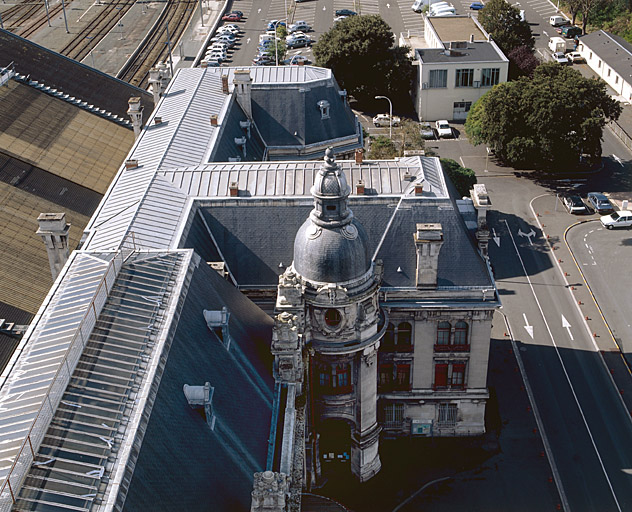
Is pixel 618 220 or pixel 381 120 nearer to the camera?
pixel 618 220

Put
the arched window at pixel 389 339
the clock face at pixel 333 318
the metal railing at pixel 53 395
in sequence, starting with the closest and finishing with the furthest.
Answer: the metal railing at pixel 53 395 < the clock face at pixel 333 318 < the arched window at pixel 389 339

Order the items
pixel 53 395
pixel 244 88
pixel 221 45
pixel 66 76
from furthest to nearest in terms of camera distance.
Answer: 1. pixel 221 45
2. pixel 66 76
3. pixel 244 88
4. pixel 53 395

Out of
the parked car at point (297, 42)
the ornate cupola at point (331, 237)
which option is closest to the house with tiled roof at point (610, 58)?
the parked car at point (297, 42)

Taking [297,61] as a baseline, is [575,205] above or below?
below

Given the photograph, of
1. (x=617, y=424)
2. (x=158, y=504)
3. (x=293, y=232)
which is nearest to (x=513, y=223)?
(x=617, y=424)

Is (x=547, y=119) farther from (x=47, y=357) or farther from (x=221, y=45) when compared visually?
(x=47, y=357)

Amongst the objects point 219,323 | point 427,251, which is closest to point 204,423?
point 219,323

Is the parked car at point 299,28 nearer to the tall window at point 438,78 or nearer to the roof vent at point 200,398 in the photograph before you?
the tall window at point 438,78

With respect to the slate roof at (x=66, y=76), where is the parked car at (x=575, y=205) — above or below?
below
